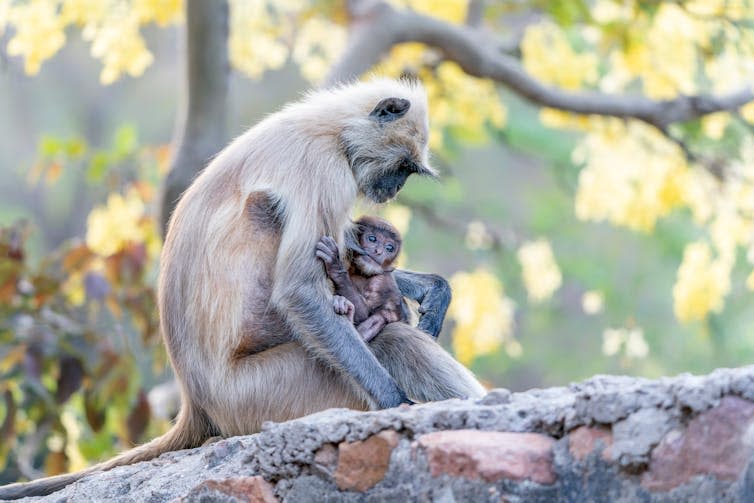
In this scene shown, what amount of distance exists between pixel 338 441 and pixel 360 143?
143cm

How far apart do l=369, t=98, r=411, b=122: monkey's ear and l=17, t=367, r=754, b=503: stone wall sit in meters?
1.41

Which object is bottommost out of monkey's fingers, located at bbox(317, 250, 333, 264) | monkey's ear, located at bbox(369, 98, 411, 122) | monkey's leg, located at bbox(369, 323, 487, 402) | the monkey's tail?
the monkey's tail

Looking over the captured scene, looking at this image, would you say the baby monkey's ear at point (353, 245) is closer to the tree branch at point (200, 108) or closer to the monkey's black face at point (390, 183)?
the monkey's black face at point (390, 183)

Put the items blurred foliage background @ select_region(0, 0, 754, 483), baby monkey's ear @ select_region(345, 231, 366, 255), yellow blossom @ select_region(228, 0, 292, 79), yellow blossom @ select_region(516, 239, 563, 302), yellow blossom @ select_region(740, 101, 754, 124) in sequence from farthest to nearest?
yellow blossom @ select_region(516, 239, 563, 302)
yellow blossom @ select_region(228, 0, 292, 79)
yellow blossom @ select_region(740, 101, 754, 124)
blurred foliage background @ select_region(0, 0, 754, 483)
baby monkey's ear @ select_region(345, 231, 366, 255)

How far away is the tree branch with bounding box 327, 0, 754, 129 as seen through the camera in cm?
682

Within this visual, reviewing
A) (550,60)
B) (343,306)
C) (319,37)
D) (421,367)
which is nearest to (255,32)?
(319,37)

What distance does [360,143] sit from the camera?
12.6 ft

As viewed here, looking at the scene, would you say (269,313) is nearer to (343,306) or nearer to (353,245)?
(343,306)

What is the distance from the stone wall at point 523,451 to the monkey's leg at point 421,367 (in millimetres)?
720

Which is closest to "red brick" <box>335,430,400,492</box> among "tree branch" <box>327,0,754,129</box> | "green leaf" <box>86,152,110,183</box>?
"tree branch" <box>327,0,754,129</box>

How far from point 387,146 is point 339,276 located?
22.1 inches

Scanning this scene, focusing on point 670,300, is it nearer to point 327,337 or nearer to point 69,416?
point 69,416

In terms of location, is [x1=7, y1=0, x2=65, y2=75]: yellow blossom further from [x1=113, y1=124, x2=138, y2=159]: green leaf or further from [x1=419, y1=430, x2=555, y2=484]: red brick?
[x1=419, y1=430, x2=555, y2=484]: red brick

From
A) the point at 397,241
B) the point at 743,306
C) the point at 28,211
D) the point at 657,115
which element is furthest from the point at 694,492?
the point at 28,211
